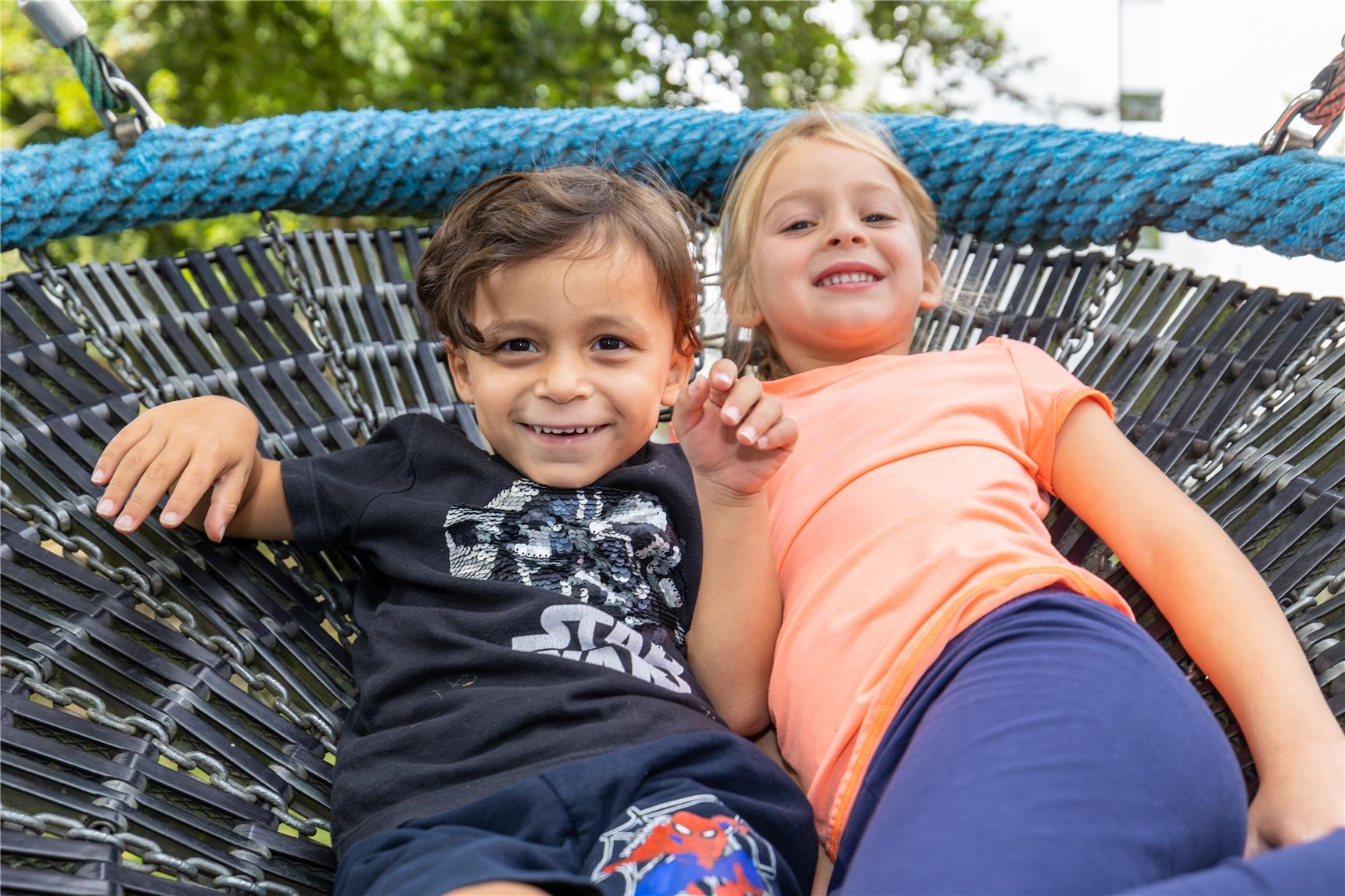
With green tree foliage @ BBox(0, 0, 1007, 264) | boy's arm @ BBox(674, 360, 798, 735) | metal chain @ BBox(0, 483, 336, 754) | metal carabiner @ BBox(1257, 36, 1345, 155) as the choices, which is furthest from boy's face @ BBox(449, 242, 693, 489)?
green tree foliage @ BBox(0, 0, 1007, 264)

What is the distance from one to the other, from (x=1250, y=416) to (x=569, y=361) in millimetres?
782

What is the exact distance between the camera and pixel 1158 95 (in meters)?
3.02

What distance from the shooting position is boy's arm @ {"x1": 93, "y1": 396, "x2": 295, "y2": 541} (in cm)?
114

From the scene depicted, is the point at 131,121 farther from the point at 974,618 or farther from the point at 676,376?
the point at 974,618

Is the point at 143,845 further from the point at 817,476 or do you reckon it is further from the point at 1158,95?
the point at 1158,95

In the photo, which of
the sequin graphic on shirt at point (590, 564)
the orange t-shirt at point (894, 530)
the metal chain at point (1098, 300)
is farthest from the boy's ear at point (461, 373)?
the metal chain at point (1098, 300)

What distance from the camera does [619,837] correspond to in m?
0.90

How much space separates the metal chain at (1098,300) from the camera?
1526 mm

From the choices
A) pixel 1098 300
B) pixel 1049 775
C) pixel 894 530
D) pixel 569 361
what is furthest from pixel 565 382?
pixel 1098 300

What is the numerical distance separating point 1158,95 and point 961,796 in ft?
8.87

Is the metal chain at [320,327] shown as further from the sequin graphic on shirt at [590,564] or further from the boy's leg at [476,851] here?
the boy's leg at [476,851]

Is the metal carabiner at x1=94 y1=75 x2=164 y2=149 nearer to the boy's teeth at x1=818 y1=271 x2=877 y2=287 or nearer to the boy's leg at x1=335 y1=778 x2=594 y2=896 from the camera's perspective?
the boy's teeth at x1=818 y1=271 x2=877 y2=287

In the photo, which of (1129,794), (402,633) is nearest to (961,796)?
(1129,794)

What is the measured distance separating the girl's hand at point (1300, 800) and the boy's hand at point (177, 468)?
0.98 m
